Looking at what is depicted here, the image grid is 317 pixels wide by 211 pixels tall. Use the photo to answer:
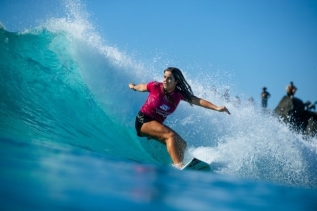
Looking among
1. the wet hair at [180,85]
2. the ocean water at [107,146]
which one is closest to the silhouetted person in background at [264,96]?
the ocean water at [107,146]

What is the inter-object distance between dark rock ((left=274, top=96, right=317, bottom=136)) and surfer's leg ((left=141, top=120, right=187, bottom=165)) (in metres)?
12.5

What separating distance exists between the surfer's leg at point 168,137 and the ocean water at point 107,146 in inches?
17.1

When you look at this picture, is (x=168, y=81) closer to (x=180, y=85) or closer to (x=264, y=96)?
(x=180, y=85)

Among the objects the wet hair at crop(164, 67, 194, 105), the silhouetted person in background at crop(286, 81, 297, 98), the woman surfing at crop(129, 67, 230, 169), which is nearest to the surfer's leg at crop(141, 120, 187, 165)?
the woman surfing at crop(129, 67, 230, 169)

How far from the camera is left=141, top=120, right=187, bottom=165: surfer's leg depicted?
4.75 metres

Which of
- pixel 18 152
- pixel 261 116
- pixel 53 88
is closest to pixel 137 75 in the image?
pixel 53 88

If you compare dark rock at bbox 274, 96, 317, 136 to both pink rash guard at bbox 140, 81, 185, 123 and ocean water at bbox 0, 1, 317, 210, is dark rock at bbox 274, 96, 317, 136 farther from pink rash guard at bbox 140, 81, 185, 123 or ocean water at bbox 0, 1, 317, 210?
pink rash guard at bbox 140, 81, 185, 123

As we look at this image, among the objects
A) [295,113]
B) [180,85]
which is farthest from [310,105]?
[180,85]

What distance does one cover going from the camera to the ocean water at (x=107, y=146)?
6.99ft

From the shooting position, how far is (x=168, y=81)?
5141 mm

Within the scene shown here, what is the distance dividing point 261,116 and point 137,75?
3852 mm

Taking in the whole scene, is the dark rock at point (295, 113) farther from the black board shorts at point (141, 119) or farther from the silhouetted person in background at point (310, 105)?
the black board shorts at point (141, 119)

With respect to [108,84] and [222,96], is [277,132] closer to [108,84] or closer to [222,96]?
[222,96]

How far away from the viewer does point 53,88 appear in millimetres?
7516
